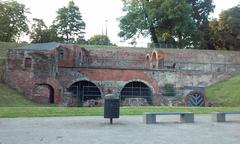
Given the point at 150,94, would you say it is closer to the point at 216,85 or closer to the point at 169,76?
the point at 169,76

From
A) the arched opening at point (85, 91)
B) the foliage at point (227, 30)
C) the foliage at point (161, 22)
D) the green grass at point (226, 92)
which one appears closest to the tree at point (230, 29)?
the foliage at point (227, 30)

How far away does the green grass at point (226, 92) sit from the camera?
123 feet

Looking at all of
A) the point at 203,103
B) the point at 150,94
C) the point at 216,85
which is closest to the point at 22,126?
the point at 203,103

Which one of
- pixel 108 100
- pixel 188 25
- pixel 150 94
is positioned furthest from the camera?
pixel 188 25

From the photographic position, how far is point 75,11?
214 ft

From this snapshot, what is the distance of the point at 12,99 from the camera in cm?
3238

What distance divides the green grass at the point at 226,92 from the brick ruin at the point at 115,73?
101 centimetres

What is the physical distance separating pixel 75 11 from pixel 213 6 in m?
20.5

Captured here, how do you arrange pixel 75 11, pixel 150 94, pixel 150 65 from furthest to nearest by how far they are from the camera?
pixel 75 11, pixel 150 65, pixel 150 94

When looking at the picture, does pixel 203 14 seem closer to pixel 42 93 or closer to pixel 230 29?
pixel 230 29

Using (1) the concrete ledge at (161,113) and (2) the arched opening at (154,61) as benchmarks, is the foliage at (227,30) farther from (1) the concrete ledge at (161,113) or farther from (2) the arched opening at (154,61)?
(1) the concrete ledge at (161,113)

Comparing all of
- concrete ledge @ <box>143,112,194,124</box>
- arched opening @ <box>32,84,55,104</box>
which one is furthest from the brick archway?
concrete ledge @ <box>143,112,194,124</box>

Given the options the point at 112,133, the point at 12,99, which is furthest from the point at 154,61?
the point at 112,133

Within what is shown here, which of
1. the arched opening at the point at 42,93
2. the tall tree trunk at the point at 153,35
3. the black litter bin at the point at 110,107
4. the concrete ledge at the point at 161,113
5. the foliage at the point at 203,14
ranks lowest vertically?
the concrete ledge at the point at 161,113
